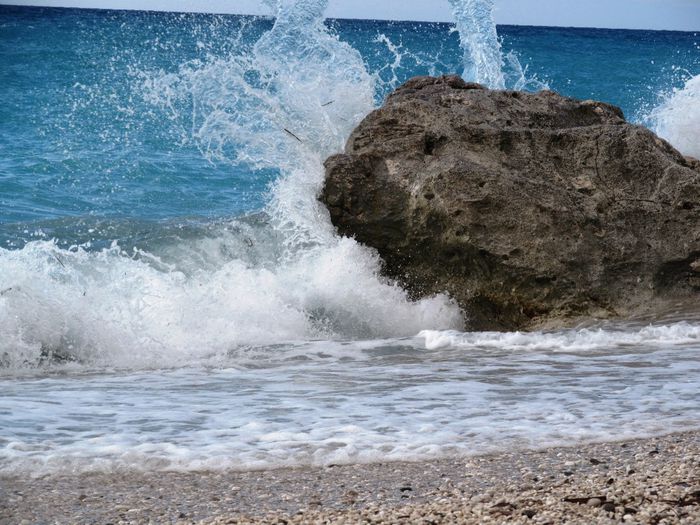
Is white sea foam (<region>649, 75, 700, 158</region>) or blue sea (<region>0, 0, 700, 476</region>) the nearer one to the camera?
blue sea (<region>0, 0, 700, 476</region>)

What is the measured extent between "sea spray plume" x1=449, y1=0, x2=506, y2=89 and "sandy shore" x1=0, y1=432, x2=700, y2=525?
6.50m

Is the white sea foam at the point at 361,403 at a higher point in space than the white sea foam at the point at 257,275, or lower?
lower

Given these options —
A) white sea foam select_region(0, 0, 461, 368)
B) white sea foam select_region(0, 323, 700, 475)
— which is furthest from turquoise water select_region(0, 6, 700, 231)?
white sea foam select_region(0, 323, 700, 475)

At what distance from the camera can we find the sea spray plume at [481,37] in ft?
31.0

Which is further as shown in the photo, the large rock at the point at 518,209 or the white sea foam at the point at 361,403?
the large rock at the point at 518,209

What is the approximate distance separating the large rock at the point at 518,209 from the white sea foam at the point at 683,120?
4.13 metres

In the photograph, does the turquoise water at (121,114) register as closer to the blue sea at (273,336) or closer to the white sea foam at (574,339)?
the blue sea at (273,336)

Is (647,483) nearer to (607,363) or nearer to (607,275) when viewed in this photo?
(607,363)

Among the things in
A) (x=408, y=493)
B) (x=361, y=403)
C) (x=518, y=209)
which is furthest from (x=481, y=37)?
(x=408, y=493)

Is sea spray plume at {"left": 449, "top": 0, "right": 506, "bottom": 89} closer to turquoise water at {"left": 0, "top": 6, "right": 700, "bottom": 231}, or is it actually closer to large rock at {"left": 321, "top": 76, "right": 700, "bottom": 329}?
turquoise water at {"left": 0, "top": 6, "right": 700, "bottom": 231}

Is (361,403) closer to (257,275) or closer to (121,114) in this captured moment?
(257,275)

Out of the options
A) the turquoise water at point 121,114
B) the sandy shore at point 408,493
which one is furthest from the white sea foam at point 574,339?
the turquoise water at point 121,114

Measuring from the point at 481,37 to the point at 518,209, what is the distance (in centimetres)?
397

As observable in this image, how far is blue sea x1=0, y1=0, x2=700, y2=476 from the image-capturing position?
3.71 m
